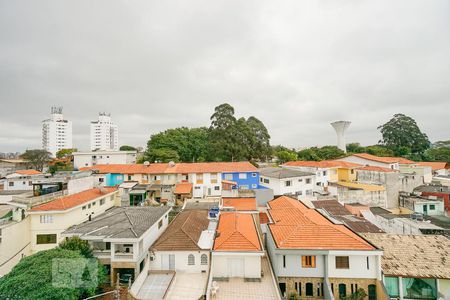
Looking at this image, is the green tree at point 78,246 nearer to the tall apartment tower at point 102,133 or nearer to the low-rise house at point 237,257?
the low-rise house at point 237,257

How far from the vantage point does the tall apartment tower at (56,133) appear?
336 ft

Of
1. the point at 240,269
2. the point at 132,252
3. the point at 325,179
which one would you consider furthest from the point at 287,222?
the point at 325,179

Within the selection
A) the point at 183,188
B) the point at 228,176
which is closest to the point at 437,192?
the point at 228,176

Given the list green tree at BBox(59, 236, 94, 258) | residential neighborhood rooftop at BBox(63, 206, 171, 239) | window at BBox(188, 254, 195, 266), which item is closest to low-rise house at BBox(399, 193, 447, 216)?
window at BBox(188, 254, 195, 266)

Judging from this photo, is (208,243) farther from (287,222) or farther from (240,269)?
(287,222)

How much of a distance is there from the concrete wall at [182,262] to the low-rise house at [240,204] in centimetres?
806

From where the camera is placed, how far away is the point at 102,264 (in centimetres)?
1501

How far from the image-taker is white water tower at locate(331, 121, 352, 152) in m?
62.2

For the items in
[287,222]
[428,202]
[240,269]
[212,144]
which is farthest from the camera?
[212,144]

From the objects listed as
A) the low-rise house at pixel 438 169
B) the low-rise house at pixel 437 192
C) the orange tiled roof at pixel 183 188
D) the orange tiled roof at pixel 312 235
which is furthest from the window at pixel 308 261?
the low-rise house at pixel 438 169

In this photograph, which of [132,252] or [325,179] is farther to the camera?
[325,179]

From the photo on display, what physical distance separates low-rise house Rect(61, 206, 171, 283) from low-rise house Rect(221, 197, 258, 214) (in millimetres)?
8004

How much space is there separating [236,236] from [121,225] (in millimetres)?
8432

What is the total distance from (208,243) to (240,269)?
267cm
